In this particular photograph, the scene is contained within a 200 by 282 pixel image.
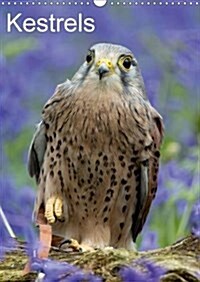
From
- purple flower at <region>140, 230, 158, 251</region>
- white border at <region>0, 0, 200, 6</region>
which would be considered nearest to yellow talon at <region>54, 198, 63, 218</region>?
purple flower at <region>140, 230, 158, 251</region>

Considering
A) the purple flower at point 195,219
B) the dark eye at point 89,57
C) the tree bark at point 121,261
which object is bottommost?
the tree bark at point 121,261

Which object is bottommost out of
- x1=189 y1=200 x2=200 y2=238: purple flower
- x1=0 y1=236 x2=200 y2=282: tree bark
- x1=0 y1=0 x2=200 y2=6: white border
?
x1=0 y1=236 x2=200 y2=282: tree bark

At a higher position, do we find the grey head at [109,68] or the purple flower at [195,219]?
the grey head at [109,68]

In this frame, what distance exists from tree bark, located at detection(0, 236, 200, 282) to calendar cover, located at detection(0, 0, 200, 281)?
1.1 inches

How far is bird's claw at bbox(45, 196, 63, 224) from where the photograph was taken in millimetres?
1267

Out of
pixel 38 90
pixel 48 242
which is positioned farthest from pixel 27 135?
pixel 48 242

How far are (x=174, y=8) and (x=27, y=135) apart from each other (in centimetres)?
25

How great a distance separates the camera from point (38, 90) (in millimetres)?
1326

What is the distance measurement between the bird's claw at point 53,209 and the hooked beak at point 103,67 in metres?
0.17

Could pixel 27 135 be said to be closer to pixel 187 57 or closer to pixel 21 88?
pixel 21 88

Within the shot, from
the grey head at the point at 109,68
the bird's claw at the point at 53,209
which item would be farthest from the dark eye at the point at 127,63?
the bird's claw at the point at 53,209

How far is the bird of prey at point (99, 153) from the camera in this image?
126 cm

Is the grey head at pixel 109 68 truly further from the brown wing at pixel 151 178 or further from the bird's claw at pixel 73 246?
the bird's claw at pixel 73 246

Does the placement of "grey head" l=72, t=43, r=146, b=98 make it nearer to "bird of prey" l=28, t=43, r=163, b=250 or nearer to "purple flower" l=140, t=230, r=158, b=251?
"bird of prey" l=28, t=43, r=163, b=250
